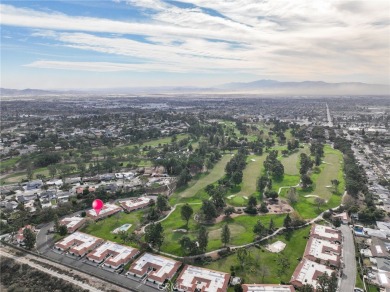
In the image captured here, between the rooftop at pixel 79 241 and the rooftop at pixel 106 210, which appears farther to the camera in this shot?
the rooftop at pixel 106 210

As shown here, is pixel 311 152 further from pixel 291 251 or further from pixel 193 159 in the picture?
pixel 291 251

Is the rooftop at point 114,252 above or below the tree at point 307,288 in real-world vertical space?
below

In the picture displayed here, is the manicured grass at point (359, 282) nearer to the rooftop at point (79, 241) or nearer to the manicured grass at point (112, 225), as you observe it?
the manicured grass at point (112, 225)

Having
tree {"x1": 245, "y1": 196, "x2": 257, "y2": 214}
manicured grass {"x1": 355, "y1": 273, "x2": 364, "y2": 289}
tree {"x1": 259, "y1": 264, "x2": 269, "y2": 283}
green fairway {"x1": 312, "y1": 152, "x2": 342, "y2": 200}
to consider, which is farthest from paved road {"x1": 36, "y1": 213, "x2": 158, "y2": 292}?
green fairway {"x1": 312, "y1": 152, "x2": 342, "y2": 200}

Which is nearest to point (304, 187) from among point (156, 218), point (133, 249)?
point (156, 218)

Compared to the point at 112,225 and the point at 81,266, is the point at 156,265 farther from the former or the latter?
the point at 112,225

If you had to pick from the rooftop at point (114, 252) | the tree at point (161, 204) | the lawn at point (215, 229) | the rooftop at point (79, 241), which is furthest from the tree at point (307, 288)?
the rooftop at point (79, 241)
